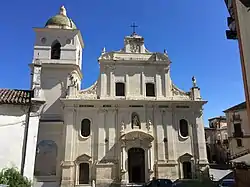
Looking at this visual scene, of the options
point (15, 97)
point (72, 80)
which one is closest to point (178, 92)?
point (72, 80)

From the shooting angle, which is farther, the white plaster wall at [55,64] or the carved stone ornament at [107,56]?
the carved stone ornament at [107,56]

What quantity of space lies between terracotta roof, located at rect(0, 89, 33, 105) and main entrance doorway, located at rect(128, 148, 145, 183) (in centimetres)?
1203

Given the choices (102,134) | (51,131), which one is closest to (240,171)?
(102,134)

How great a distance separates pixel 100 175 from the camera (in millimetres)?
20844

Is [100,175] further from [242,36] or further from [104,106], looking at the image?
[242,36]

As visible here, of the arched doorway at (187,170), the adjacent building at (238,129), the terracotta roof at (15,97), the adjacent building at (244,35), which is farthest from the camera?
the adjacent building at (238,129)

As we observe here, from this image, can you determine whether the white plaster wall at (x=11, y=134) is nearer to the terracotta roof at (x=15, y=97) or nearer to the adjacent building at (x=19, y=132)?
the adjacent building at (x=19, y=132)

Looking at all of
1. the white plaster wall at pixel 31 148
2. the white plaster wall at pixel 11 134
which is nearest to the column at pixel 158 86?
the white plaster wall at pixel 31 148

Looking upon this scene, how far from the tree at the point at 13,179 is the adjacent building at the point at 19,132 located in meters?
0.88

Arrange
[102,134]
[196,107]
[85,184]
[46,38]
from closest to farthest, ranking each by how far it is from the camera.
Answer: [85,184]
[102,134]
[196,107]
[46,38]

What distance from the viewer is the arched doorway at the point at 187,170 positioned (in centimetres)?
2184

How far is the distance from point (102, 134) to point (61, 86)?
256 inches

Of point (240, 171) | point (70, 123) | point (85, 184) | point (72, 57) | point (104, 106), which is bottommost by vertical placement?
point (85, 184)

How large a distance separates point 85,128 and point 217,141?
1269 inches
